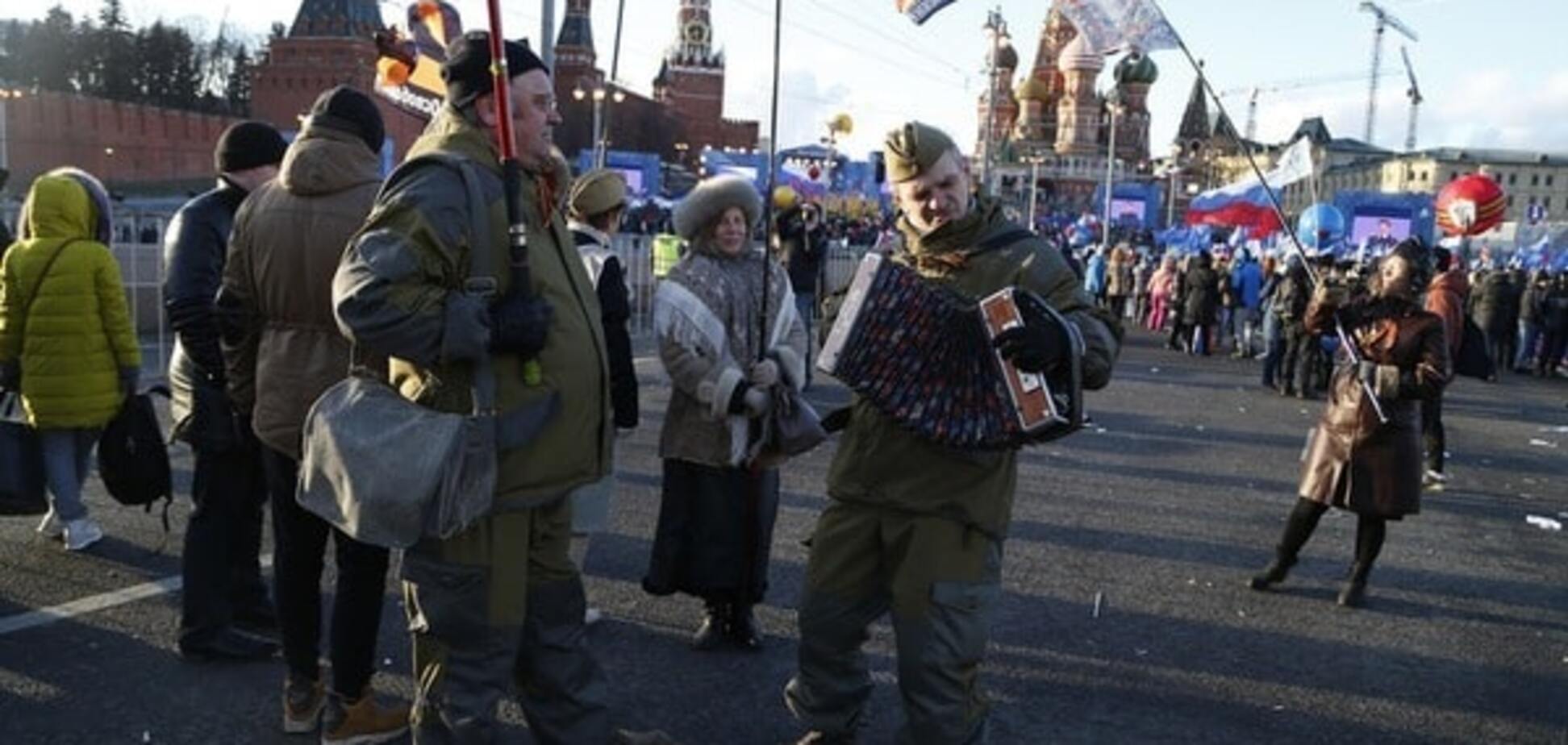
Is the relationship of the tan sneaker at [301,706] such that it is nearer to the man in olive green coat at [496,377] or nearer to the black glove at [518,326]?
the man in olive green coat at [496,377]

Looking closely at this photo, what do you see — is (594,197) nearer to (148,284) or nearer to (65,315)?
(65,315)

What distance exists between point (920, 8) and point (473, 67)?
→ 388 inches

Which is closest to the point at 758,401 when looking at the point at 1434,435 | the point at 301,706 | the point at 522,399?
the point at 522,399

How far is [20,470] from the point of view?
511 cm

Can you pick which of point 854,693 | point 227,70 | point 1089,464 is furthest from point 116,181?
point 854,693

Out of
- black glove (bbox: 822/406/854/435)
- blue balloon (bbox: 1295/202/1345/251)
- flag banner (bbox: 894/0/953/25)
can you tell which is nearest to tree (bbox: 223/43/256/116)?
blue balloon (bbox: 1295/202/1345/251)

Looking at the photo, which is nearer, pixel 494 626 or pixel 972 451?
pixel 494 626

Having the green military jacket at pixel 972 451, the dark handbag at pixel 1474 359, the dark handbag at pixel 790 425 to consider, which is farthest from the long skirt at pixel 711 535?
the dark handbag at pixel 1474 359

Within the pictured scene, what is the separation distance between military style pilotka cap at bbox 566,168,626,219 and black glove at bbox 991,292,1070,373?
2.32 meters

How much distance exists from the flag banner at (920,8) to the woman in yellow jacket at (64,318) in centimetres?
855

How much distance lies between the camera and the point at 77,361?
210 inches

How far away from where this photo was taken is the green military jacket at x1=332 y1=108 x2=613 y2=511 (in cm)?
286

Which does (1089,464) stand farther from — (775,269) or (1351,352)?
(775,269)

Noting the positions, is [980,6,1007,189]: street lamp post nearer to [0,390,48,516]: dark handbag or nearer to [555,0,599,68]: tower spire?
[0,390,48,516]: dark handbag
